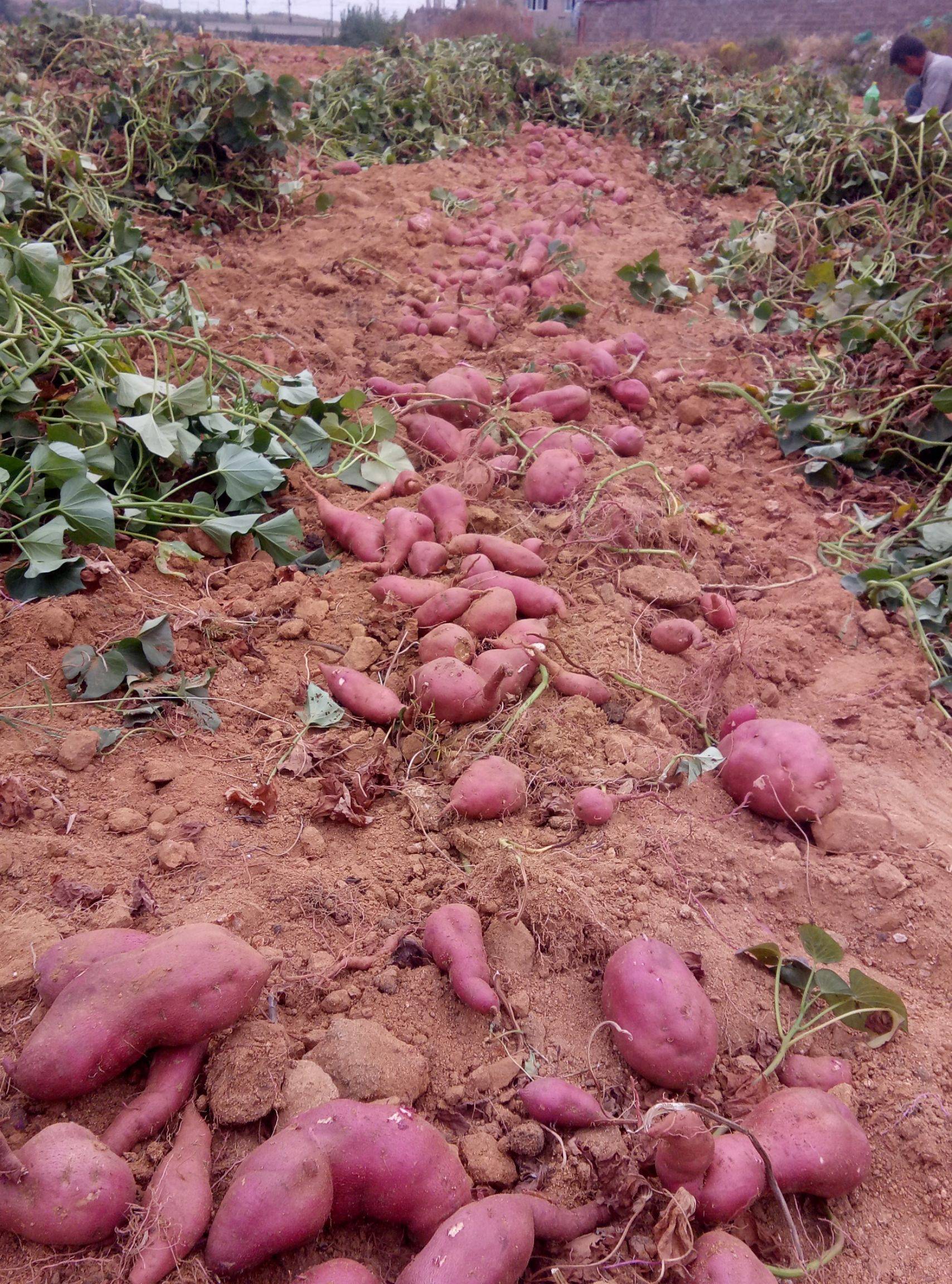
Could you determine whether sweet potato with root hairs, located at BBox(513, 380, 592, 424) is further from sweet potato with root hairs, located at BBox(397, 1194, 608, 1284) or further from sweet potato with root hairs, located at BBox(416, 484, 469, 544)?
sweet potato with root hairs, located at BBox(397, 1194, 608, 1284)

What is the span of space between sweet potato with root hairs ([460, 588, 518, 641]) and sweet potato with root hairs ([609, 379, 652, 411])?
5.18 ft

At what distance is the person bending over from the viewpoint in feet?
17.8

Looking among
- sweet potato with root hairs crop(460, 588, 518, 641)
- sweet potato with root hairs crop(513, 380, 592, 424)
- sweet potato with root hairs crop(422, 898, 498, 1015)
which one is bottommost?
sweet potato with root hairs crop(422, 898, 498, 1015)

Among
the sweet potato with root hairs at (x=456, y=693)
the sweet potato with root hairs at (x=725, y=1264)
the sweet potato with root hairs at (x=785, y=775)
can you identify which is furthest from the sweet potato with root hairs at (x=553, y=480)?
the sweet potato with root hairs at (x=725, y=1264)

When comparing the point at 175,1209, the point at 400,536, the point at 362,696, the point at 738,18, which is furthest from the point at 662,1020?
the point at 738,18

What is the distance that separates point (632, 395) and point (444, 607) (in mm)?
1674

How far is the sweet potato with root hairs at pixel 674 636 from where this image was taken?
2.12 metres

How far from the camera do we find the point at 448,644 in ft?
6.32

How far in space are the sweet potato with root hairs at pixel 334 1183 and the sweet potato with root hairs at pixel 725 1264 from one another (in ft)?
0.92

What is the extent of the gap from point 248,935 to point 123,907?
0.64ft

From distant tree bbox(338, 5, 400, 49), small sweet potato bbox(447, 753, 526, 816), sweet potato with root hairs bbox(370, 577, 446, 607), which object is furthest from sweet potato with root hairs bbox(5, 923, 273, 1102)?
distant tree bbox(338, 5, 400, 49)

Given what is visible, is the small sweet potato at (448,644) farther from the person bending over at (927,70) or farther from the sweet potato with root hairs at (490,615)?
the person bending over at (927,70)

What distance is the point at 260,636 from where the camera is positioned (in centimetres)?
206

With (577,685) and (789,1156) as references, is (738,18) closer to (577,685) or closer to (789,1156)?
(577,685)
